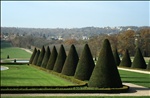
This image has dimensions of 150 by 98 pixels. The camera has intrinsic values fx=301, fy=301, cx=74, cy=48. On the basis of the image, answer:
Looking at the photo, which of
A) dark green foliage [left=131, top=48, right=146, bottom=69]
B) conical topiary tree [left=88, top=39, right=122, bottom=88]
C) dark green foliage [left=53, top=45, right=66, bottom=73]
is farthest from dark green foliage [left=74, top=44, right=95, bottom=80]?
dark green foliage [left=131, top=48, right=146, bottom=69]

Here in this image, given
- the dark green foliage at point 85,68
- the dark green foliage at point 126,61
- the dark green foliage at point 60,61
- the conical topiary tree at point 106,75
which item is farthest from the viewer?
the dark green foliage at point 126,61

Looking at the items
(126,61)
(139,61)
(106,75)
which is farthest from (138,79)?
(126,61)

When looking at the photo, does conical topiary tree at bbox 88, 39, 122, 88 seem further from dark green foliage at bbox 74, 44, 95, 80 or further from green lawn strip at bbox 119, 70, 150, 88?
green lawn strip at bbox 119, 70, 150, 88

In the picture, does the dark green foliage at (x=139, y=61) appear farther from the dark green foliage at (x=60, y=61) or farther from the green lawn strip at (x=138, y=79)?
the dark green foliage at (x=60, y=61)

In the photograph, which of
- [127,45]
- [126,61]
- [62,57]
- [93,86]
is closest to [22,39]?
[127,45]

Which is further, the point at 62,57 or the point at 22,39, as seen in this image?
the point at 22,39

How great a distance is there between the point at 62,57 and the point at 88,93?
46.4 ft

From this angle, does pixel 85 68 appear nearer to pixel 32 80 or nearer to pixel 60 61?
pixel 32 80

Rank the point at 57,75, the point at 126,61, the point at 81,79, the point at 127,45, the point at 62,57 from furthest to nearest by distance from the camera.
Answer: the point at 127,45, the point at 126,61, the point at 62,57, the point at 57,75, the point at 81,79

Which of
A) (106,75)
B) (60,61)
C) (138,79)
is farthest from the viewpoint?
(60,61)

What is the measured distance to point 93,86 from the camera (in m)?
21.6

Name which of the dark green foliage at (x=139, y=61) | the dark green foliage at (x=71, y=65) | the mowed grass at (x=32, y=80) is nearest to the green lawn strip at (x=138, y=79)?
the dark green foliage at (x=71, y=65)

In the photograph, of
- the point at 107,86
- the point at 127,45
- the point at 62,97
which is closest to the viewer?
the point at 62,97

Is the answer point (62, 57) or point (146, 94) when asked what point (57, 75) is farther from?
point (146, 94)
